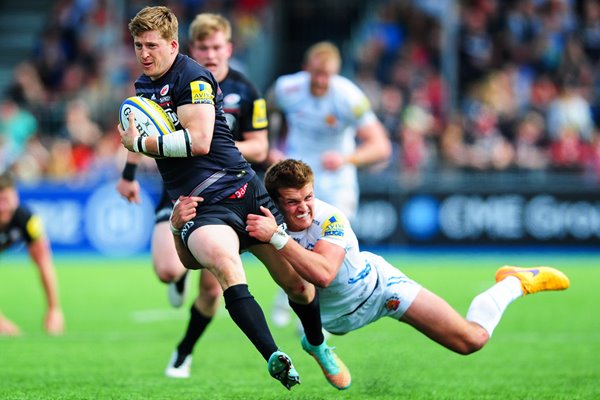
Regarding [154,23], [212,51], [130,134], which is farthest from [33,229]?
[154,23]

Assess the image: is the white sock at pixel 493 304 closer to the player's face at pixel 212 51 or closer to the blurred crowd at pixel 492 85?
the player's face at pixel 212 51

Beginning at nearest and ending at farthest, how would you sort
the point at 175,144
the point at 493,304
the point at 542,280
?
the point at 175,144 < the point at 493,304 < the point at 542,280

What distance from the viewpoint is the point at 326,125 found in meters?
10.9

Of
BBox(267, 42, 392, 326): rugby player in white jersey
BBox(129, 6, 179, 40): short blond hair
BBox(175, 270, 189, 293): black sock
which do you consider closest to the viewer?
BBox(129, 6, 179, 40): short blond hair

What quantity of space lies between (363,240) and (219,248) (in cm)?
1289

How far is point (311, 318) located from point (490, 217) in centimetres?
1273

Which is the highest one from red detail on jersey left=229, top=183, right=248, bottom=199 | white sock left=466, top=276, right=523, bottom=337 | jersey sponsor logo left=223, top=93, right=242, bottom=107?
jersey sponsor logo left=223, top=93, right=242, bottom=107

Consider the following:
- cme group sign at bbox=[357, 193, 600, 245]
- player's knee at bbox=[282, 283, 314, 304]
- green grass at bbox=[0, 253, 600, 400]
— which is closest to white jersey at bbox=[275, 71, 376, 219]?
green grass at bbox=[0, 253, 600, 400]

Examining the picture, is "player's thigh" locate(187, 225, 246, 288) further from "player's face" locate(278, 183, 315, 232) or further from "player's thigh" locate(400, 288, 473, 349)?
"player's thigh" locate(400, 288, 473, 349)

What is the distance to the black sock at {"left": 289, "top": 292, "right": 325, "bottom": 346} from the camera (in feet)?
22.1

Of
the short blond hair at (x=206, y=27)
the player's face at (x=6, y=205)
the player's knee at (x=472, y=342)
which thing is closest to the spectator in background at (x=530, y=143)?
the player's face at (x=6, y=205)

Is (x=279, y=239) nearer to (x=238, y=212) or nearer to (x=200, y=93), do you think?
(x=238, y=212)

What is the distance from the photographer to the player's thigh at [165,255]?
8.26 m

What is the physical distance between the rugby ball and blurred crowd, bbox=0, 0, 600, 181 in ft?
41.4
